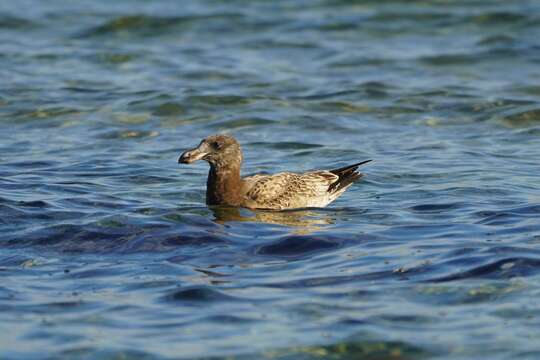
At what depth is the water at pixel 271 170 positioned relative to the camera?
702 cm

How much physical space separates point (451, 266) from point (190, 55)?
11.5 meters

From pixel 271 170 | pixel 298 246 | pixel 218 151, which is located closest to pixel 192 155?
pixel 218 151

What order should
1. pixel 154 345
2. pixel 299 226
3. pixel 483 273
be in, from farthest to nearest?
pixel 299 226
pixel 483 273
pixel 154 345

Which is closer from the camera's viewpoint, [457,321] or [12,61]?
[457,321]

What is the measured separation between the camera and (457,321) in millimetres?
7004

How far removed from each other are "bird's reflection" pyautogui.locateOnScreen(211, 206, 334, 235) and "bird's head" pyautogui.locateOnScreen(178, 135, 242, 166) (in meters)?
0.47

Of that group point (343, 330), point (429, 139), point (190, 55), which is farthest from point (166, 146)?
point (343, 330)

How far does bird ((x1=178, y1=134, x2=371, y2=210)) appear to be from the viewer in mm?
10719

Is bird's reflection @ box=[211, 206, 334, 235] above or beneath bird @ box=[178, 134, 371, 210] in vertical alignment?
beneath

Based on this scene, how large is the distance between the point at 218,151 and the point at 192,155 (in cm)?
31

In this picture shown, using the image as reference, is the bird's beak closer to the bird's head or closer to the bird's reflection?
the bird's head

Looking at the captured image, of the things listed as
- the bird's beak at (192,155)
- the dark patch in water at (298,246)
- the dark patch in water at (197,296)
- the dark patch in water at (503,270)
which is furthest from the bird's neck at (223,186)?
the dark patch in water at (503,270)

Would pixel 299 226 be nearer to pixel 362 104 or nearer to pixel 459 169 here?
pixel 459 169

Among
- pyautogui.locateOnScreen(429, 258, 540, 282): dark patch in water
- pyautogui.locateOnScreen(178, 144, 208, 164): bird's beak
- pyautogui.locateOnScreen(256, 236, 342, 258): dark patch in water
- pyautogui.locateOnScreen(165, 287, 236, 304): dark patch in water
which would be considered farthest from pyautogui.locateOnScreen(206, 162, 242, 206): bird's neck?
pyautogui.locateOnScreen(429, 258, 540, 282): dark patch in water
